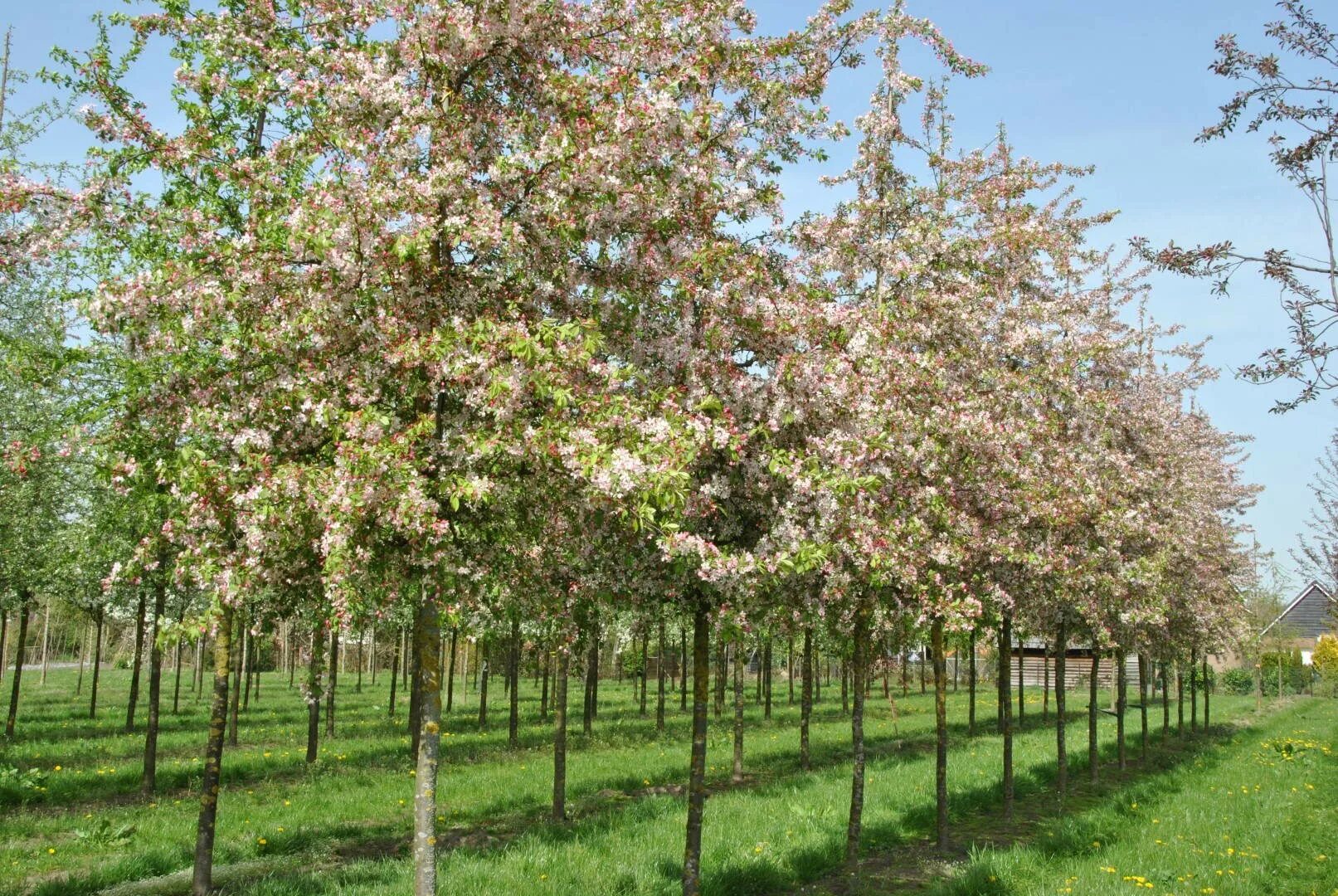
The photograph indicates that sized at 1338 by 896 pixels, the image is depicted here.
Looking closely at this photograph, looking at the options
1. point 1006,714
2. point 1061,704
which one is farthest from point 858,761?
point 1061,704

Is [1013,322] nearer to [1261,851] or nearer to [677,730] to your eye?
[1261,851]

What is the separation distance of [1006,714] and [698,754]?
9961 mm

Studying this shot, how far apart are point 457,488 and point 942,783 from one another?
10.8m

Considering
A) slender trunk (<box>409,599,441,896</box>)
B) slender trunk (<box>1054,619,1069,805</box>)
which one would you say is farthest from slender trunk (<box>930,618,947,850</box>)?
slender trunk (<box>409,599,441,896</box>)

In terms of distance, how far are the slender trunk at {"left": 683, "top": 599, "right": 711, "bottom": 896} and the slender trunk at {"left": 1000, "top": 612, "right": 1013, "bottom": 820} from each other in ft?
28.2

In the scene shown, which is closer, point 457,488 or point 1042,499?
point 457,488

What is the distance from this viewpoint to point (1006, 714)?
16844 mm

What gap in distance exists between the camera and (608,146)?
21.7 ft

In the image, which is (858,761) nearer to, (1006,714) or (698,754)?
(698,754)

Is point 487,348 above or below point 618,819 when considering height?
above

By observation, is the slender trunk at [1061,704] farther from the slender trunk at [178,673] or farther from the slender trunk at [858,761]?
the slender trunk at [178,673]

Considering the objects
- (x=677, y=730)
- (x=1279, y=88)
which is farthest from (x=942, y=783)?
(x=677, y=730)

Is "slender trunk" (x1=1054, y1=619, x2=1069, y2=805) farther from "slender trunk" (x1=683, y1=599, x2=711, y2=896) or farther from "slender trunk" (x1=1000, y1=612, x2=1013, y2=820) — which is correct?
"slender trunk" (x1=683, y1=599, x2=711, y2=896)

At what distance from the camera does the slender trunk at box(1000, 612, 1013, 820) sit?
634 inches
